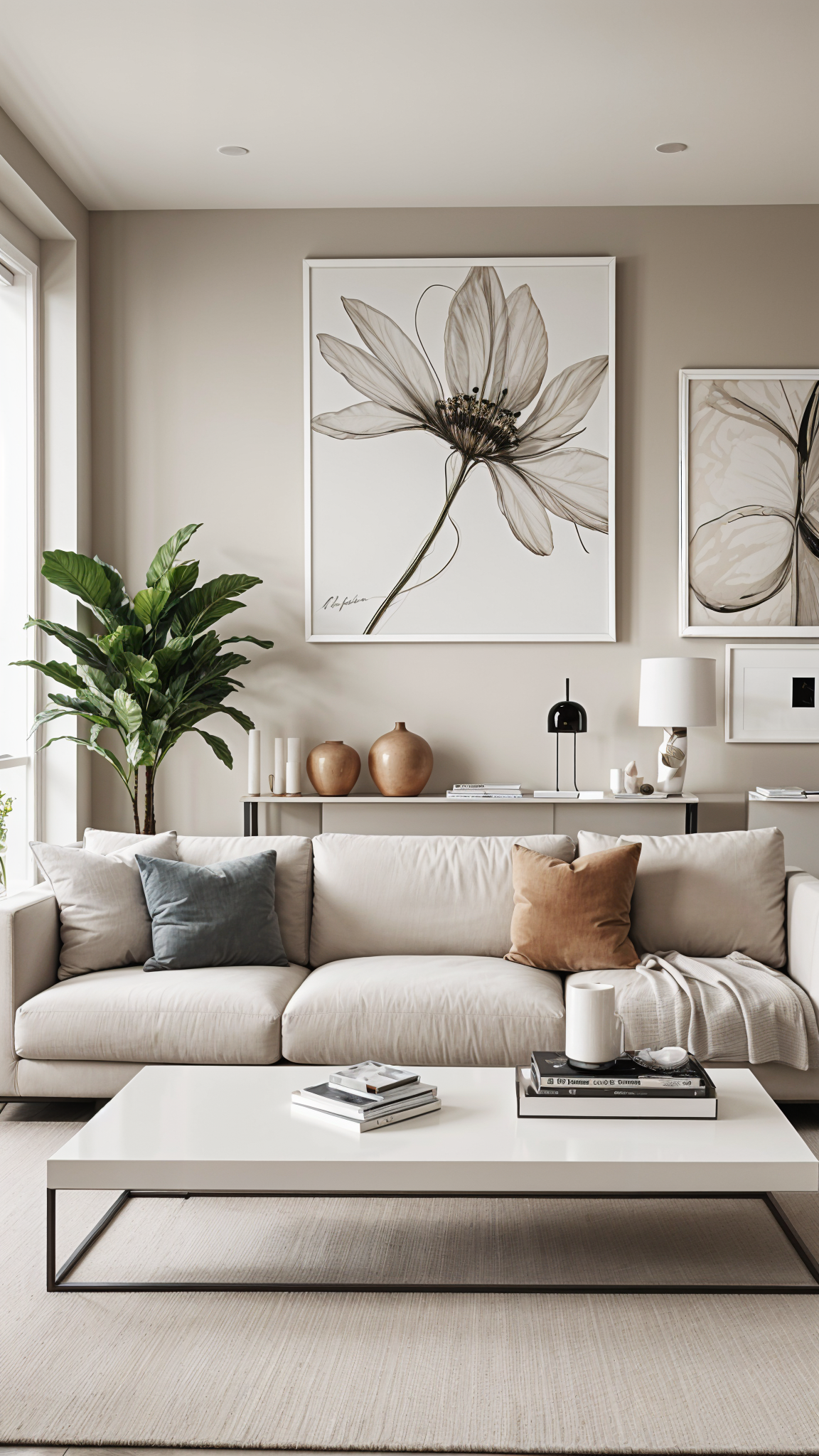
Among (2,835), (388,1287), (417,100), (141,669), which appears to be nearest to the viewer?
(388,1287)

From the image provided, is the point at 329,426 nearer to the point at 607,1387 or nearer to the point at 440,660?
the point at 440,660

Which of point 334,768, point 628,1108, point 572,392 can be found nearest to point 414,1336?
point 628,1108

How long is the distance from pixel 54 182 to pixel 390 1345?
4.16 meters

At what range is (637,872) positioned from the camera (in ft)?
11.2

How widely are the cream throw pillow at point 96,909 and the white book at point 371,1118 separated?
3.77 ft

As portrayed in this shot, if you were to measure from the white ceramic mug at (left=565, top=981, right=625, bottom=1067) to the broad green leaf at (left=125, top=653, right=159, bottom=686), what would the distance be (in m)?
2.40

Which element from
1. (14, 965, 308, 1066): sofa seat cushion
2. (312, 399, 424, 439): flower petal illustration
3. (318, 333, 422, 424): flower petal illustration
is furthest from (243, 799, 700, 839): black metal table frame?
(318, 333, 422, 424): flower petal illustration

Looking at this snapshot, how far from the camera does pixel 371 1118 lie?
85.6 inches

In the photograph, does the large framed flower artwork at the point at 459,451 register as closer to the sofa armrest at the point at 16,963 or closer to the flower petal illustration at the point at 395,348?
the flower petal illustration at the point at 395,348

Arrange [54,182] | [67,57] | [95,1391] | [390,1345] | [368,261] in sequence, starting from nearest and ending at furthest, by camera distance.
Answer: [95,1391] → [390,1345] → [67,57] → [54,182] → [368,261]

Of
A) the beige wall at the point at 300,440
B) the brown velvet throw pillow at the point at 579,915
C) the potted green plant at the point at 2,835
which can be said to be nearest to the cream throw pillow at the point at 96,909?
the potted green plant at the point at 2,835

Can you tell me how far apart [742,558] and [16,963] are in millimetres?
3211

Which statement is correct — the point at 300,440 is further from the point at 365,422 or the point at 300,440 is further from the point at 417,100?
the point at 417,100

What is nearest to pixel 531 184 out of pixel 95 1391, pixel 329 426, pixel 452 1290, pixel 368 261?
pixel 368 261
